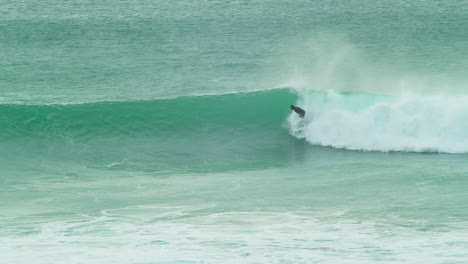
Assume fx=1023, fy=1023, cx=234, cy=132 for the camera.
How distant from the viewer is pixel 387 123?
2320 centimetres

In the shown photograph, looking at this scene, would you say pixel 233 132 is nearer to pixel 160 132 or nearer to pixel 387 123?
pixel 160 132

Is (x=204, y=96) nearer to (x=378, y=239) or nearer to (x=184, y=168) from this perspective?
(x=184, y=168)

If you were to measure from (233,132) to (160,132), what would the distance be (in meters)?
1.72

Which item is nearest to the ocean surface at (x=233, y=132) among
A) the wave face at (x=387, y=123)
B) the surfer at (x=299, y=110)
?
the wave face at (x=387, y=123)

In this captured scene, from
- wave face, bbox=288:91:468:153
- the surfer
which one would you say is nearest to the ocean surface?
wave face, bbox=288:91:468:153

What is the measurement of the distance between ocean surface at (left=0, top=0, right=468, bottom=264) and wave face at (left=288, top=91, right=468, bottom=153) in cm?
5

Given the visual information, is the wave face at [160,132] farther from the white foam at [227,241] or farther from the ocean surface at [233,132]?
the white foam at [227,241]

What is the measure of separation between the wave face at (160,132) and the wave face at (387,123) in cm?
90

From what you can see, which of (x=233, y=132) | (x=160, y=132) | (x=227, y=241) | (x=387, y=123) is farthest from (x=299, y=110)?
(x=227, y=241)

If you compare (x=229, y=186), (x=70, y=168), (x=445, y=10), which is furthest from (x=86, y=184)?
(x=445, y=10)

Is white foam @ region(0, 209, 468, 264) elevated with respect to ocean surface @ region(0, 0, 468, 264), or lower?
lower

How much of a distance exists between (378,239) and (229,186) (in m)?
4.19

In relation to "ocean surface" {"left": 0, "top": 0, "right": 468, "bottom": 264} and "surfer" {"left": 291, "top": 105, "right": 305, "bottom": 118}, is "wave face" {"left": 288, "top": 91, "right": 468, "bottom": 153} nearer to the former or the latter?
"ocean surface" {"left": 0, "top": 0, "right": 468, "bottom": 264}

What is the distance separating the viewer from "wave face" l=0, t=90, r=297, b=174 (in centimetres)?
2247
